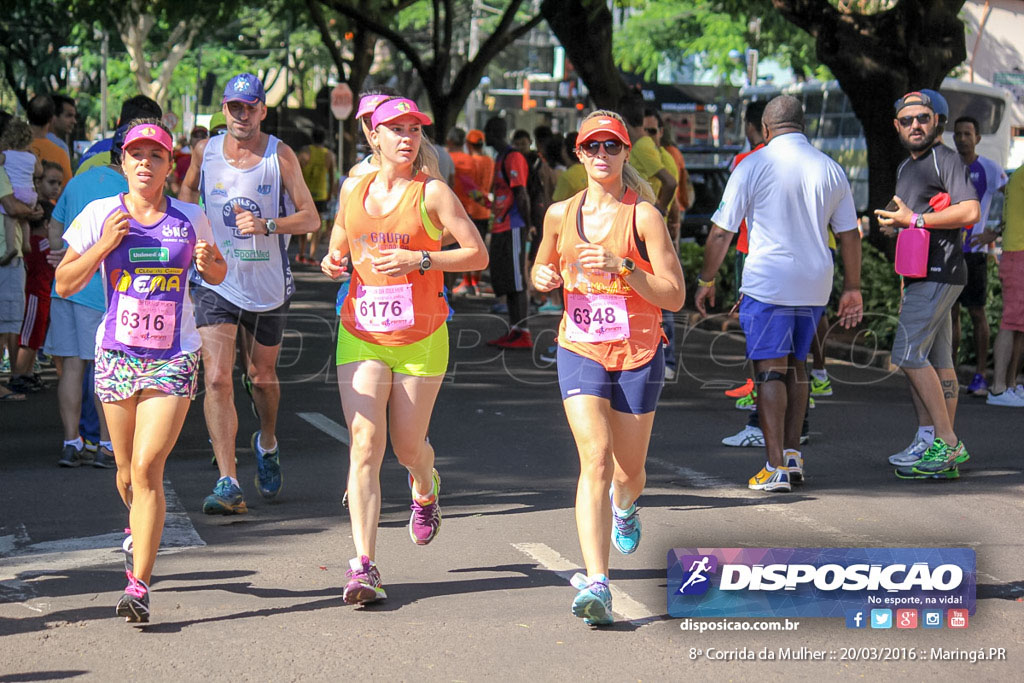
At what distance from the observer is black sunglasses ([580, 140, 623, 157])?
5434 millimetres

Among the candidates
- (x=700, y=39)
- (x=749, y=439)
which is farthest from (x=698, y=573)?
(x=700, y=39)

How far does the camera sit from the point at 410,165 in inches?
225

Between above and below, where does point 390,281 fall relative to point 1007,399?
above

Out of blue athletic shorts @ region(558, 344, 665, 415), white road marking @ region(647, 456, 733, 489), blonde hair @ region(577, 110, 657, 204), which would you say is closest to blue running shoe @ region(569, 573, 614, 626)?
blue athletic shorts @ region(558, 344, 665, 415)

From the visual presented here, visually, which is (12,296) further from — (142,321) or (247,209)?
(142,321)

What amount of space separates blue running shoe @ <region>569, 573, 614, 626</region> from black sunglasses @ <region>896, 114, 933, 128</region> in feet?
13.0

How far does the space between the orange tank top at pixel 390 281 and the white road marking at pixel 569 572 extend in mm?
1209

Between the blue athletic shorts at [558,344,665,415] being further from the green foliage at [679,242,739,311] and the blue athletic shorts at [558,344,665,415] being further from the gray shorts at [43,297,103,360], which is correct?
the green foliage at [679,242,739,311]

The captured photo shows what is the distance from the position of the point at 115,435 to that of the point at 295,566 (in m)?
1.08

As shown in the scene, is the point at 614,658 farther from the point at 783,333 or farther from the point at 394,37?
the point at 394,37

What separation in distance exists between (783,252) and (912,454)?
1.59 meters

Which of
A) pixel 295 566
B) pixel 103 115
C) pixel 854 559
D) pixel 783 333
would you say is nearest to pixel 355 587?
pixel 295 566

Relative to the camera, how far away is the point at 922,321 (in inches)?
320

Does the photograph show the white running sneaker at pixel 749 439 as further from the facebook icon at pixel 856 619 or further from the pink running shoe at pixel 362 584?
the pink running shoe at pixel 362 584
